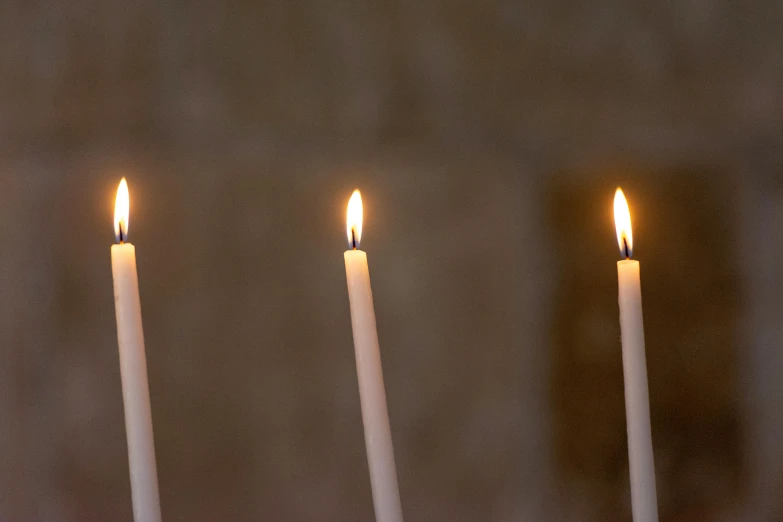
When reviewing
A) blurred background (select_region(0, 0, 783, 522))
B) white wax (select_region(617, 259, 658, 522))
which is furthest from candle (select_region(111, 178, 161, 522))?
white wax (select_region(617, 259, 658, 522))

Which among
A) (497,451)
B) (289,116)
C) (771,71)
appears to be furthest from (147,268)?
(771,71)

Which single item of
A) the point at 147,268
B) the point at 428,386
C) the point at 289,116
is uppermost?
the point at 289,116

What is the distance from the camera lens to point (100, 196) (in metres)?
0.58

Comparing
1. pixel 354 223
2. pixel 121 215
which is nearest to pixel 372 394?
pixel 354 223

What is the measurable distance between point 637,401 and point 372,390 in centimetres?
19

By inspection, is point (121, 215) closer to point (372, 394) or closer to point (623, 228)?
point (372, 394)

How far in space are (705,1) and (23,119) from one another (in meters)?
0.60

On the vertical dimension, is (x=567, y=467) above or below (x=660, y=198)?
below

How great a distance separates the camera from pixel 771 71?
549 millimetres

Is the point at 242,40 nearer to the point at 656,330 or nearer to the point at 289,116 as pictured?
the point at 289,116

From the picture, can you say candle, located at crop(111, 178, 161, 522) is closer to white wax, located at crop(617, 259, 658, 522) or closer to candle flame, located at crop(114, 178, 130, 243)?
candle flame, located at crop(114, 178, 130, 243)

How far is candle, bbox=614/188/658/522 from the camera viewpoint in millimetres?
451

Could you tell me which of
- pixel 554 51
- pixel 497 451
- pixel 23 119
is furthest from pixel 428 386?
pixel 23 119

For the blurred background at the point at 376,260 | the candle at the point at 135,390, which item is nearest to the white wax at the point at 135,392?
the candle at the point at 135,390
